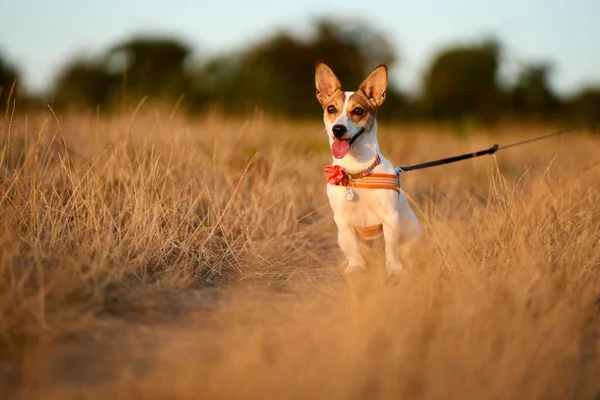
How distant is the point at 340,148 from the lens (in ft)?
14.0

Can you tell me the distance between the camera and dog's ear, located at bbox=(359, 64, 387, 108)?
4609 mm

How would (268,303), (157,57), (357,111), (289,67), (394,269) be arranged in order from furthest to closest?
(157,57)
(289,67)
(357,111)
(394,269)
(268,303)

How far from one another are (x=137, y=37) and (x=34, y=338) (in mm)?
26035

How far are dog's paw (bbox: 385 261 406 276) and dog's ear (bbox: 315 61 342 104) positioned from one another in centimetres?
122

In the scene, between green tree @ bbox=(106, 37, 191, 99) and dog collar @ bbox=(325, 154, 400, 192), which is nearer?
dog collar @ bbox=(325, 154, 400, 192)

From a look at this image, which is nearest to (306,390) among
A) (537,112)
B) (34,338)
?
(34,338)

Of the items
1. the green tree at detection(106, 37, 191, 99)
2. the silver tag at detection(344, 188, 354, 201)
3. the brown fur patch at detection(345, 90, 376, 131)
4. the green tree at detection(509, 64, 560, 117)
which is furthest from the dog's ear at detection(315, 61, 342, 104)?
the green tree at detection(106, 37, 191, 99)

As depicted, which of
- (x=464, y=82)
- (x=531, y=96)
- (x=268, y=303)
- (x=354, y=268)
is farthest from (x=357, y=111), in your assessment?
(x=464, y=82)

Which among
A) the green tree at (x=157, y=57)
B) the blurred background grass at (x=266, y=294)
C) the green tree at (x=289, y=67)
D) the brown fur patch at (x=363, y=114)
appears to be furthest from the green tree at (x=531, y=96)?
the brown fur patch at (x=363, y=114)

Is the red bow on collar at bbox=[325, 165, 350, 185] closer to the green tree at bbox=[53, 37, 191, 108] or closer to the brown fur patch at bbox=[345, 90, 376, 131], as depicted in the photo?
the brown fur patch at bbox=[345, 90, 376, 131]

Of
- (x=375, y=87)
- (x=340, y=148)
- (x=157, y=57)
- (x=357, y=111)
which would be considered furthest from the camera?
(x=157, y=57)

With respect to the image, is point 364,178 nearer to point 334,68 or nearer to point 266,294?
point 266,294

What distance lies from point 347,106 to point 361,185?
1.75ft

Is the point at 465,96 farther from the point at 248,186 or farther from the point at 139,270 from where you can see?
the point at 139,270
